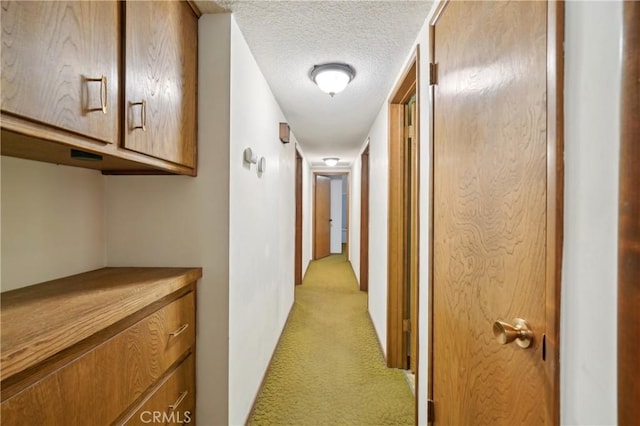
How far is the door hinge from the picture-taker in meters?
1.28

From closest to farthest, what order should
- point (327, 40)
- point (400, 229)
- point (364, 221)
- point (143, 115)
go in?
point (143, 115) < point (327, 40) < point (400, 229) < point (364, 221)

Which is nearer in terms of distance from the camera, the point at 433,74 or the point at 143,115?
the point at 143,115

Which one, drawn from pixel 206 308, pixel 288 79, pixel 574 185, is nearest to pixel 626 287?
pixel 574 185

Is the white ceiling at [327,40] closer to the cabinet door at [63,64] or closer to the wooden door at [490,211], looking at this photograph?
the wooden door at [490,211]

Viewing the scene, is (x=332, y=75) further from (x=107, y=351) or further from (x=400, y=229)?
(x=107, y=351)

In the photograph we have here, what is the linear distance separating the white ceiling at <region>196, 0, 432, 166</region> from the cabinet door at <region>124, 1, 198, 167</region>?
0.23m

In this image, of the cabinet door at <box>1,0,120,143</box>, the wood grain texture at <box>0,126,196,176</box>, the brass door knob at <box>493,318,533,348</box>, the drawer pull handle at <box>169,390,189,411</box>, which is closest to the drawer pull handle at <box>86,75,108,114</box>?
the cabinet door at <box>1,0,120,143</box>

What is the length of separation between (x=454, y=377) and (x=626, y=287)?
31.4 inches

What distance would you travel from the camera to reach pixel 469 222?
994 millimetres

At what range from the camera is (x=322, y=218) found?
23.5ft

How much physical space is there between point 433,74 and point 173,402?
1809 millimetres

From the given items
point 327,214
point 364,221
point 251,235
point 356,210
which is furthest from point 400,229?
point 327,214

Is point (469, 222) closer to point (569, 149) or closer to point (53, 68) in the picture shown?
point (569, 149)

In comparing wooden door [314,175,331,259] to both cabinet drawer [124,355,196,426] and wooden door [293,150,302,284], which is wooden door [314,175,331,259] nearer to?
wooden door [293,150,302,284]
